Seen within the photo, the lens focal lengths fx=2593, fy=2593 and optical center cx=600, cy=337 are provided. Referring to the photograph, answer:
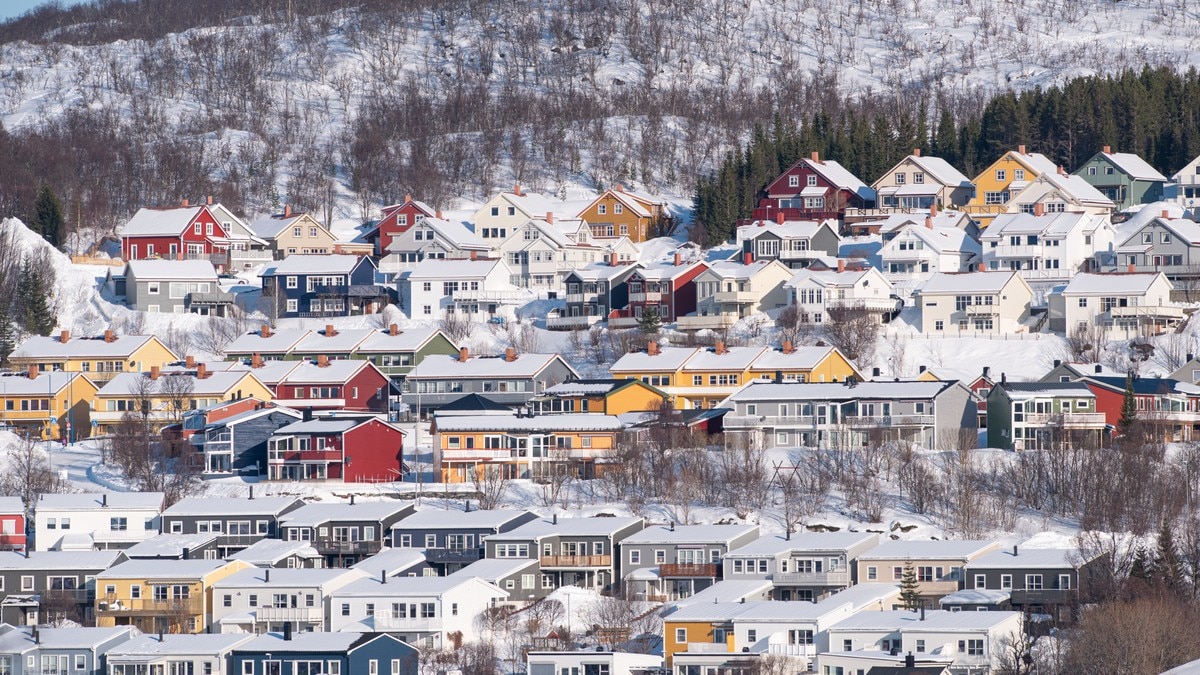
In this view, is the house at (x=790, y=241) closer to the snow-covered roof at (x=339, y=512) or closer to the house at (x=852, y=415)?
the house at (x=852, y=415)

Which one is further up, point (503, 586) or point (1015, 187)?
point (1015, 187)

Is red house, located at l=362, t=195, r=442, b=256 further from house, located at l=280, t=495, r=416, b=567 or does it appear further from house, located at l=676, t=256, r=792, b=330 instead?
house, located at l=280, t=495, r=416, b=567

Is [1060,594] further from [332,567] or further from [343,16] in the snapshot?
[343,16]

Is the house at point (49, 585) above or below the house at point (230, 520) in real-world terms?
below

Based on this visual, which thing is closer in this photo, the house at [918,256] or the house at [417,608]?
the house at [417,608]

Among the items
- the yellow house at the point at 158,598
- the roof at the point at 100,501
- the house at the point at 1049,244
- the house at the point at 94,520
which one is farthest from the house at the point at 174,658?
the house at the point at 1049,244

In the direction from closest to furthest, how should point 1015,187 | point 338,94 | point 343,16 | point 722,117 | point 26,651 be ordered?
point 26,651 < point 1015,187 < point 722,117 < point 338,94 < point 343,16

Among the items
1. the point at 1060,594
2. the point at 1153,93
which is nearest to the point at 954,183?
the point at 1153,93
